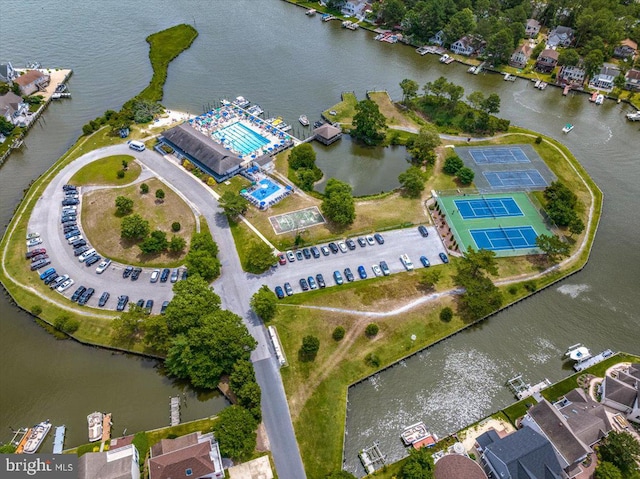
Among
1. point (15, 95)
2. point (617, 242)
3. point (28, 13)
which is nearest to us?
point (617, 242)

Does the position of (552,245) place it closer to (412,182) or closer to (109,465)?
(412,182)

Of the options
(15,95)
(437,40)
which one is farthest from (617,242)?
(15,95)

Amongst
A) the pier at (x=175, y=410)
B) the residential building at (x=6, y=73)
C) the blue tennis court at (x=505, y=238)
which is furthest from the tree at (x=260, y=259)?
the residential building at (x=6, y=73)

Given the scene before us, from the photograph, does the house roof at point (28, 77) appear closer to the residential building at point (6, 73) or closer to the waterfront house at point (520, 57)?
the residential building at point (6, 73)

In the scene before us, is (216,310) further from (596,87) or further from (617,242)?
(596,87)

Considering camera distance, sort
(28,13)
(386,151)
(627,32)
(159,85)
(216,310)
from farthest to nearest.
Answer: (28,13)
(627,32)
(159,85)
(386,151)
(216,310)

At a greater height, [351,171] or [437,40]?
[437,40]

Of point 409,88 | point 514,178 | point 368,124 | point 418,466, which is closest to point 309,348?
point 418,466
